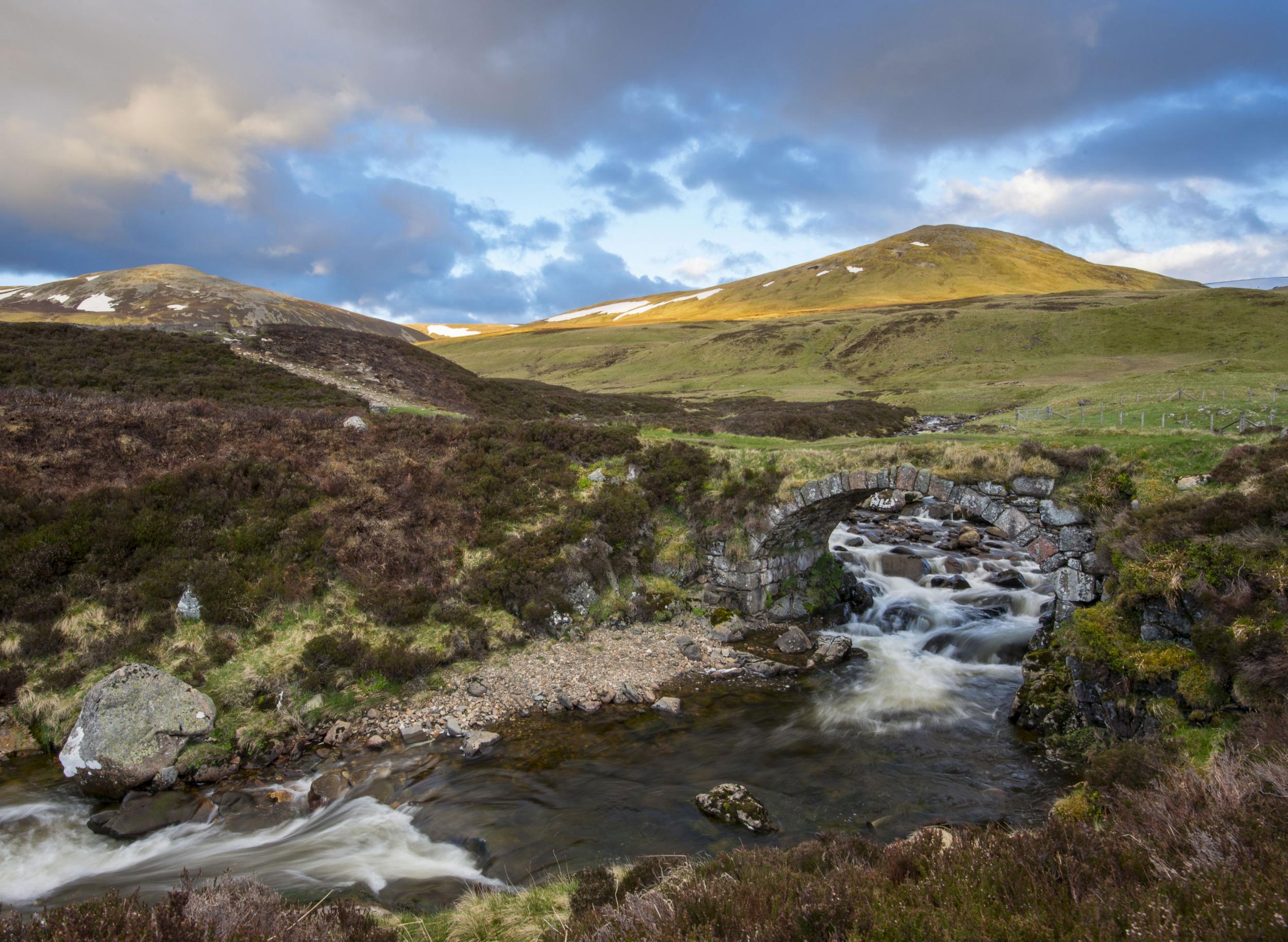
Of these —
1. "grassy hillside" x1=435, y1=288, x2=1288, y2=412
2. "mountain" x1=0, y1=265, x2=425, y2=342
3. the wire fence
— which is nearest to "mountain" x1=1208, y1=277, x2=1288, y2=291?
"grassy hillside" x1=435, y1=288, x2=1288, y2=412

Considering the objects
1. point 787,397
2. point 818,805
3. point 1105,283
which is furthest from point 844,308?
point 818,805

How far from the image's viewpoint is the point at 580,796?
1160cm

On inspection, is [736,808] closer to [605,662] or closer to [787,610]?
[605,662]

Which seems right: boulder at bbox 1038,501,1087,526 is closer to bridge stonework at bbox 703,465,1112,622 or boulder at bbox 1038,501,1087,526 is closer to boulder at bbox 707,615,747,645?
bridge stonework at bbox 703,465,1112,622

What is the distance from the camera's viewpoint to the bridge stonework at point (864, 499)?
14414mm

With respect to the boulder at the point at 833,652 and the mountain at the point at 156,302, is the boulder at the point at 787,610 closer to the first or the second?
the boulder at the point at 833,652

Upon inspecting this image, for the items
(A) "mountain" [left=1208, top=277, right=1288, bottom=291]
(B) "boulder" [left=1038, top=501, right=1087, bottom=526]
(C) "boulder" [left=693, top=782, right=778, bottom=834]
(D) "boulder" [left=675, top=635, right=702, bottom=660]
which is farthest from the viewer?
(A) "mountain" [left=1208, top=277, right=1288, bottom=291]

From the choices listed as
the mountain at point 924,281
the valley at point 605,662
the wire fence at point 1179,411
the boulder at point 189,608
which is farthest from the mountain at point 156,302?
the mountain at point 924,281

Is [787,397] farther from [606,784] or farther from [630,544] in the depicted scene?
[606,784]

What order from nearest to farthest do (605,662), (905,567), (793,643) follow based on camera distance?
(605,662), (793,643), (905,567)

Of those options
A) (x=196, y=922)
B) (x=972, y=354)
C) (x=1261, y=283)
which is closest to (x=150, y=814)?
(x=196, y=922)

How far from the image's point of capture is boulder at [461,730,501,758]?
12.9 m

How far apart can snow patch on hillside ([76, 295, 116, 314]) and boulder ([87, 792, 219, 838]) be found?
53.2 meters

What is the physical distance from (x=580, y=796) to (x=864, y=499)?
13.0m
